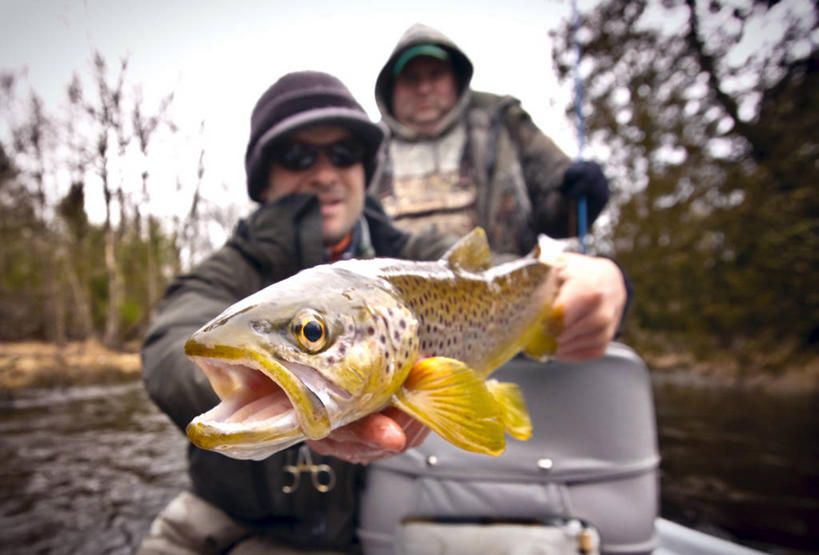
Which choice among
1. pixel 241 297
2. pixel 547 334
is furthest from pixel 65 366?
pixel 547 334

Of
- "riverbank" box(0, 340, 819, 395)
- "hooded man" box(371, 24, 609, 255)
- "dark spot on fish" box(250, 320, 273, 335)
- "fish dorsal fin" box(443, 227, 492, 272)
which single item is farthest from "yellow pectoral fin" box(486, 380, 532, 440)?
"riverbank" box(0, 340, 819, 395)

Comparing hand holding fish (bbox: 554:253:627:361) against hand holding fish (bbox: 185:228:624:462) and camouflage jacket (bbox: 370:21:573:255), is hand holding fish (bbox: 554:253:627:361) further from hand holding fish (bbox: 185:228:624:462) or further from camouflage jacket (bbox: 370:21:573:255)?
camouflage jacket (bbox: 370:21:573:255)

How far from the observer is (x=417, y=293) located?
1.10m

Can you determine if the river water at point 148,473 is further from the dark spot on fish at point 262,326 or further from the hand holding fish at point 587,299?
the dark spot on fish at point 262,326

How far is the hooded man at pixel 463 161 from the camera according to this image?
2.58m

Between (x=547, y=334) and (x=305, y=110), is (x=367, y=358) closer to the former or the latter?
(x=547, y=334)

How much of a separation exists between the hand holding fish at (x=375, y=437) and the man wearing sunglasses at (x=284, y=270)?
66 cm

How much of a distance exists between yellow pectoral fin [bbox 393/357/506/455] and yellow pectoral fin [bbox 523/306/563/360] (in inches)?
27.5

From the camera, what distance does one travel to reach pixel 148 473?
4965mm

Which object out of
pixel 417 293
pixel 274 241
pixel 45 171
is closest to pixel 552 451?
pixel 417 293

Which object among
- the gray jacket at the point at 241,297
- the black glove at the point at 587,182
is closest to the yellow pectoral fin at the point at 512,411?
the gray jacket at the point at 241,297

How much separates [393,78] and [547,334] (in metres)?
1.64

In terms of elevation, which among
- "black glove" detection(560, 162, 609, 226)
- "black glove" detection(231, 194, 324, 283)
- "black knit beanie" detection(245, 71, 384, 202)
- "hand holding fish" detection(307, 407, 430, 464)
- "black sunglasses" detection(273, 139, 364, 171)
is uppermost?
"black knit beanie" detection(245, 71, 384, 202)

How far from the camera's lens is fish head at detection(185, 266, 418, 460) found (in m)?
0.70
